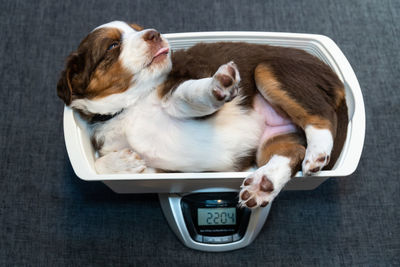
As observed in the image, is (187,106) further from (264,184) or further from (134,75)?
(264,184)

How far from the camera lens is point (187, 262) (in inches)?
74.3

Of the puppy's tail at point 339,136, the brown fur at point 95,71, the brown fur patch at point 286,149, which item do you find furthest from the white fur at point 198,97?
the puppy's tail at point 339,136

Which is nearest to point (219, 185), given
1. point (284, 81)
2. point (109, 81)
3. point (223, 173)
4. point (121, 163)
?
point (223, 173)

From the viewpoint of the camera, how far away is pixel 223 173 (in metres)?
1.33

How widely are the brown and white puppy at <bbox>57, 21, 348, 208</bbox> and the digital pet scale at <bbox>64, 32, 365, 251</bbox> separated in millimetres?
68

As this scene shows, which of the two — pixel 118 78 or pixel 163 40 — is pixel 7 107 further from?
pixel 163 40

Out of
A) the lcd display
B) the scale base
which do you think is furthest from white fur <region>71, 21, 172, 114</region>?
the lcd display

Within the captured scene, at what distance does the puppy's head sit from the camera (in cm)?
153

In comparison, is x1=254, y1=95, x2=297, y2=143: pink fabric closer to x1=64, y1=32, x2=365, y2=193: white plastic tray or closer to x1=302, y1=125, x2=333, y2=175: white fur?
x1=302, y1=125, x2=333, y2=175: white fur

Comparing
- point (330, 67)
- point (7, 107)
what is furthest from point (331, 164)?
point (7, 107)

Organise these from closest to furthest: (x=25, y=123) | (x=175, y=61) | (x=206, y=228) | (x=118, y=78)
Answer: (x=118, y=78)
(x=175, y=61)
(x=206, y=228)
(x=25, y=123)

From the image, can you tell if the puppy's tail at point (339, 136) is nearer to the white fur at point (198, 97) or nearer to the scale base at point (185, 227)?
the scale base at point (185, 227)

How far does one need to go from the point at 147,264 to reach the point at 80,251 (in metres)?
0.35

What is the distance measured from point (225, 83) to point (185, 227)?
2.80ft
